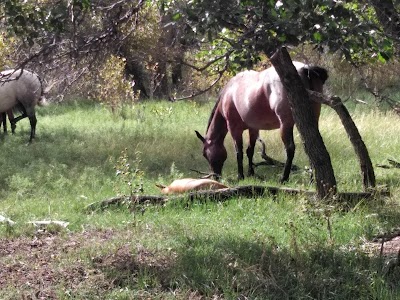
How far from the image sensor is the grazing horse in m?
9.31

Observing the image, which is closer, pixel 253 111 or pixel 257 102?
pixel 257 102

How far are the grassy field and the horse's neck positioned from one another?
64 cm

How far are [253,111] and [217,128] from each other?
1.00 meters

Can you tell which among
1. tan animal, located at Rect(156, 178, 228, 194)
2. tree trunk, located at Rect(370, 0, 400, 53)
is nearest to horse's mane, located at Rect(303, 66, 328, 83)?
tan animal, located at Rect(156, 178, 228, 194)

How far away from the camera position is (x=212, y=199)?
7.56 m

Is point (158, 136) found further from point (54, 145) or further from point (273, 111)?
point (273, 111)

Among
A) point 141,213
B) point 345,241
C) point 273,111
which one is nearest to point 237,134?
point 273,111

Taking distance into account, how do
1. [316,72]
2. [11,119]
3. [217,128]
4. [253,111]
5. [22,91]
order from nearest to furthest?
[316,72] → [253,111] → [217,128] → [22,91] → [11,119]

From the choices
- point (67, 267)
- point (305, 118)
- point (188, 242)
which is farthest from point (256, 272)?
point (305, 118)

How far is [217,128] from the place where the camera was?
11133 mm

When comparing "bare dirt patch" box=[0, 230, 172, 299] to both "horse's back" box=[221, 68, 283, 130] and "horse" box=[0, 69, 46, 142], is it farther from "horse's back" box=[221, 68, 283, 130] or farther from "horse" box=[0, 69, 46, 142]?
"horse" box=[0, 69, 46, 142]

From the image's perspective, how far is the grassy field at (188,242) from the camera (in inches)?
191

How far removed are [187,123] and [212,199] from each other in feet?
26.9

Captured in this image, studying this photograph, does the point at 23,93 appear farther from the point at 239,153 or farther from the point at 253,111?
the point at 253,111
